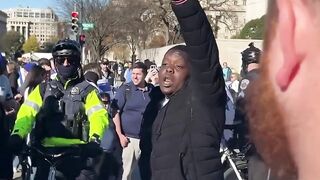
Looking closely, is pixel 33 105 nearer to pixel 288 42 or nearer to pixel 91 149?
pixel 91 149

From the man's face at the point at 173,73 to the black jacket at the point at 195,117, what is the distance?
148mm

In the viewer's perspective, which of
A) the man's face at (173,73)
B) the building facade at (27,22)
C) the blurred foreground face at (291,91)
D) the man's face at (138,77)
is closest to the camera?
the blurred foreground face at (291,91)

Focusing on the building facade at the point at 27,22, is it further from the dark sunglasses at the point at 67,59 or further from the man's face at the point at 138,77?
the dark sunglasses at the point at 67,59

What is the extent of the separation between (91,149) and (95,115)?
0.86ft

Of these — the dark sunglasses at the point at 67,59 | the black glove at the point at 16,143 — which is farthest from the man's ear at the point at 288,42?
the dark sunglasses at the point at 67,59

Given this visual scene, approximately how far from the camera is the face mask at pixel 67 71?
19.1 feet

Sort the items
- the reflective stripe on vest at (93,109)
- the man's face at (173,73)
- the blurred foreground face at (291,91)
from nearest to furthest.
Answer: the blurred foreground face at (291,91) → the man's face at (173,73) → the reflective stripe on vest at (93,109)

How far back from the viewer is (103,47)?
2263 inches

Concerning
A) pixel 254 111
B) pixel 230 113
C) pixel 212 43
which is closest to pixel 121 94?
pixel 230 113

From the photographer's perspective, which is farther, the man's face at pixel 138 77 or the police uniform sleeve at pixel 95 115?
the man's face at pixel 138 77

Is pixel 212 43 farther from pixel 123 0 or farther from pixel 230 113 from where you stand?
pixel 123 0

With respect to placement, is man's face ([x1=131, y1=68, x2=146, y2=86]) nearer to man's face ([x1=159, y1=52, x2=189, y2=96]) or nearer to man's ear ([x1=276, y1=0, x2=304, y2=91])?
man's face ([x1=159, y1=52, x2=189, y2=96])

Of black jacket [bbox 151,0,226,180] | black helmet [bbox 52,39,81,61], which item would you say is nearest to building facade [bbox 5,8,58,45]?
black helmet [bbox 52,39,81,61]

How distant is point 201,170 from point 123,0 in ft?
166
